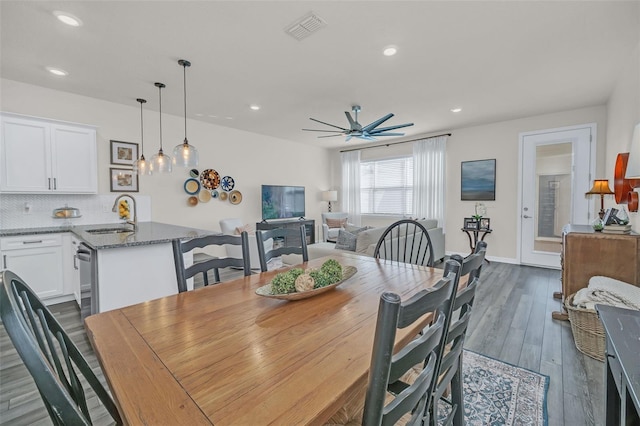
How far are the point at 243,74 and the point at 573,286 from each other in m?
4.11

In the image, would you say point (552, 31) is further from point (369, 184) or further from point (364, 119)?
point (369, 184)

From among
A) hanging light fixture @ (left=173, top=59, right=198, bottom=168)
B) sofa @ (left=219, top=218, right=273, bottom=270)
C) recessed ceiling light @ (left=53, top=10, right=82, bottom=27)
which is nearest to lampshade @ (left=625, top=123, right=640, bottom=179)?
hanging light fixture @ (left=173, top=59, right=198, bottom=168)

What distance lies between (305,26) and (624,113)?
11.9ft

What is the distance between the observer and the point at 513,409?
167cm

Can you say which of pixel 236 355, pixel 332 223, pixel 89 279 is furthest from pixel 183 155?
pixel 332 223

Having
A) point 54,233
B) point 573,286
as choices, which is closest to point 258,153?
point 54,233

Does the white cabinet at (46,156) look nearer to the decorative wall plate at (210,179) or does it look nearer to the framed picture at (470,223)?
the decorative wall plate at (210,179)

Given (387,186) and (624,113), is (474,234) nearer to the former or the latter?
(387,186)

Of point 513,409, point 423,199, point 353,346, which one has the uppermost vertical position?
point 423,199

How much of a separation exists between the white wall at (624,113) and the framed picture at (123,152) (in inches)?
243

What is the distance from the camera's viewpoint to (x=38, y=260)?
3223 mm

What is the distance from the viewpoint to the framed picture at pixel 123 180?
14.2 ft

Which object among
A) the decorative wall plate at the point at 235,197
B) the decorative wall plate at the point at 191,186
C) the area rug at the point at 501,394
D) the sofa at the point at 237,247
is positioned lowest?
the area rug at the point at 501,394

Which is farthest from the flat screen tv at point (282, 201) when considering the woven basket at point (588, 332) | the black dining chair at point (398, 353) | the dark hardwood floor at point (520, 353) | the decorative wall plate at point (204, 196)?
the black dining chair at point (398, 353)
